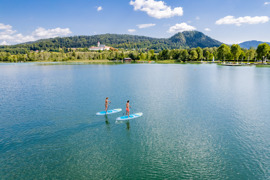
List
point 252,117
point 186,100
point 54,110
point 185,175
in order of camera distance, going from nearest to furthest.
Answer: point 185,175, point 252,117, point 54,110, point 186,100

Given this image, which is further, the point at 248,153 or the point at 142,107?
the point at 142,107

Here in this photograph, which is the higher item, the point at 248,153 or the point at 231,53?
the point at 231,53

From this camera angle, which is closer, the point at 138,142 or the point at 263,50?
the point at 138,142

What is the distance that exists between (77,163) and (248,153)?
2044cm

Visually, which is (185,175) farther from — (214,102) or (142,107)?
(214,102)

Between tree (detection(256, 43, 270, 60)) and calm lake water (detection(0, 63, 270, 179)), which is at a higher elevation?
tree (detection(256, 43, 270, 60))

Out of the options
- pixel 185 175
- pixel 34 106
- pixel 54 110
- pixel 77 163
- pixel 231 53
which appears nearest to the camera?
pixel 185 175

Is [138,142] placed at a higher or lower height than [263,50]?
lower

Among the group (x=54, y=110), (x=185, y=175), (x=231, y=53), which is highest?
(x=231, y=53)

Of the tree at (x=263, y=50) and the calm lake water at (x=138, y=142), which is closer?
the calm lake water at (x=138, y=142)

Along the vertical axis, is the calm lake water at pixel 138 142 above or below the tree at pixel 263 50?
below

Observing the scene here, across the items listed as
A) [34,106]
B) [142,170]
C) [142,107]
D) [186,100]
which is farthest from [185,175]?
[34,106]

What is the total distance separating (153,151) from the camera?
848 inches

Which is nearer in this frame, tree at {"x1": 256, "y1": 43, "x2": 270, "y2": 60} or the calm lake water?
the calm lake water
